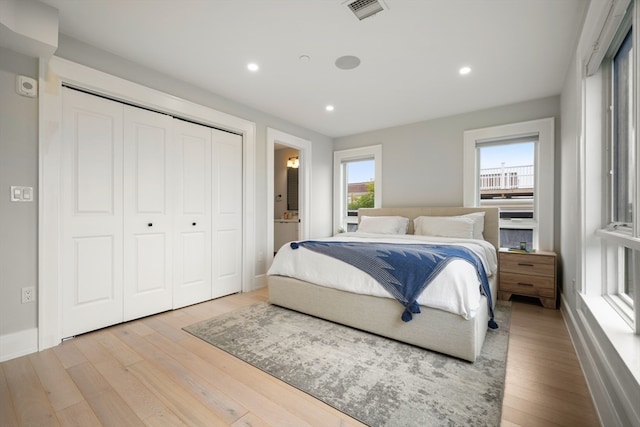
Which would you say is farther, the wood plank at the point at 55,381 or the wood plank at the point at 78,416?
the wood plank at the point at 55,381

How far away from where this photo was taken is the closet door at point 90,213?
7.10 feet

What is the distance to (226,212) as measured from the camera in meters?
3.36

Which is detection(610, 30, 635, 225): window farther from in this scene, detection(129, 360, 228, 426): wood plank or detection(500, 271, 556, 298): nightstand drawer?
detection(129, 360, 228, 426): wood plank

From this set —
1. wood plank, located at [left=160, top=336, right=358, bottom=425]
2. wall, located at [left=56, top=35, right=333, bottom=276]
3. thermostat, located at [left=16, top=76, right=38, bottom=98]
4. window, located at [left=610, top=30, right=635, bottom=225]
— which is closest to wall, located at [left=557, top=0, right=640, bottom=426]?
window, located at [left=610, top=30, right=635, bottom=225]

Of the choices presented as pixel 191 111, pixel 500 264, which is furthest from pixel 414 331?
pixel 191 111

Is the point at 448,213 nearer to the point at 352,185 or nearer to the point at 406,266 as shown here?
the point at 352,185

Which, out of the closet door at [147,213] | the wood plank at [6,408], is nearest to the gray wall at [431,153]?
the closet door at [147,213]

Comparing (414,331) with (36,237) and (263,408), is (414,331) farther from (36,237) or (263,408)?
(36,237)

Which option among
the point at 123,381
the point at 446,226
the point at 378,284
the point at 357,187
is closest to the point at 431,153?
the point at 446,226

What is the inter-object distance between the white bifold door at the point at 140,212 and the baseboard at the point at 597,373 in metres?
3.25

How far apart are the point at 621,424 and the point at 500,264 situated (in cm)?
238

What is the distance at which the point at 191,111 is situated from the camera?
115 inches

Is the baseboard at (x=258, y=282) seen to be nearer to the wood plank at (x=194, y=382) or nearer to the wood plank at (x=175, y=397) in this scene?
the wood plank at (x=194, y=382)

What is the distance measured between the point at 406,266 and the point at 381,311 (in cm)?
43
